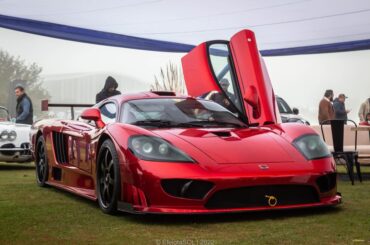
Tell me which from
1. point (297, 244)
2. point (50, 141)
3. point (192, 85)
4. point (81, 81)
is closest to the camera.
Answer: point (297, 244)

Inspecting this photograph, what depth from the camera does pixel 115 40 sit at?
15070 millimetres

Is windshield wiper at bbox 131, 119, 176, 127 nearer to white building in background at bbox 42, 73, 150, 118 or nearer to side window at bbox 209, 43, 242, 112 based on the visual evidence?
side window at bbox 209, 43, 242, 112

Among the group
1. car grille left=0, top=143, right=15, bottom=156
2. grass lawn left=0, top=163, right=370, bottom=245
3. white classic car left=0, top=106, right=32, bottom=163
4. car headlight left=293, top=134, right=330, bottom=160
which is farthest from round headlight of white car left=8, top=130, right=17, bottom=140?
car headlight left=293, top=134, right=330, bottom=160

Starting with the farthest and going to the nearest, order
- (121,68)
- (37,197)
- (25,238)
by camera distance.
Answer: (121,68) < (37,197) < (25,238)

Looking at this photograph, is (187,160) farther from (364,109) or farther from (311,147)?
(364,109)

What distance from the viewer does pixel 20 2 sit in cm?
1226

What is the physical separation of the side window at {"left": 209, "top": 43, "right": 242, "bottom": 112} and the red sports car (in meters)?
0.66

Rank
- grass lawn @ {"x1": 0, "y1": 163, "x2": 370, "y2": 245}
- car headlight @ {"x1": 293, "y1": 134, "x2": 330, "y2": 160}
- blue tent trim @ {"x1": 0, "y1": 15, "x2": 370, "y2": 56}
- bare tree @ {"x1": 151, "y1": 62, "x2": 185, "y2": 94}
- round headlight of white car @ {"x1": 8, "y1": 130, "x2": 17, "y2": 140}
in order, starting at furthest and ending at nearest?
bare tree @ {"x1": 151, "y1": 62, "x2": 185, "y2": 94}, blue tent trim @ {"x1": 0, "y1": 15, "x2": 370, "y2": 56}, round headlight of white car @ {"x1": 8, "y1": 130, "x2": 17, "y2": 140}, car headlight @ {"x1": 293, "y1": 134, "x2": 330, "y2": 160}, grass lawn @ {"x1": 0, "y1": 163, "x2": 370, "y2": 245}

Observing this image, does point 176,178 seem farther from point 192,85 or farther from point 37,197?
point 192,85

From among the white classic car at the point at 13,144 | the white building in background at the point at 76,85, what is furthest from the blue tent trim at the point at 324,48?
the white classic car at the point at 13,144

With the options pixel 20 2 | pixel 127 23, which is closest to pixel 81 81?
pixel 127 23

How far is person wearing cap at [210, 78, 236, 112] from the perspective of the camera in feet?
23.6

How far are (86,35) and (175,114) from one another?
9507 mm

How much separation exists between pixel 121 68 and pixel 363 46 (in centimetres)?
628
